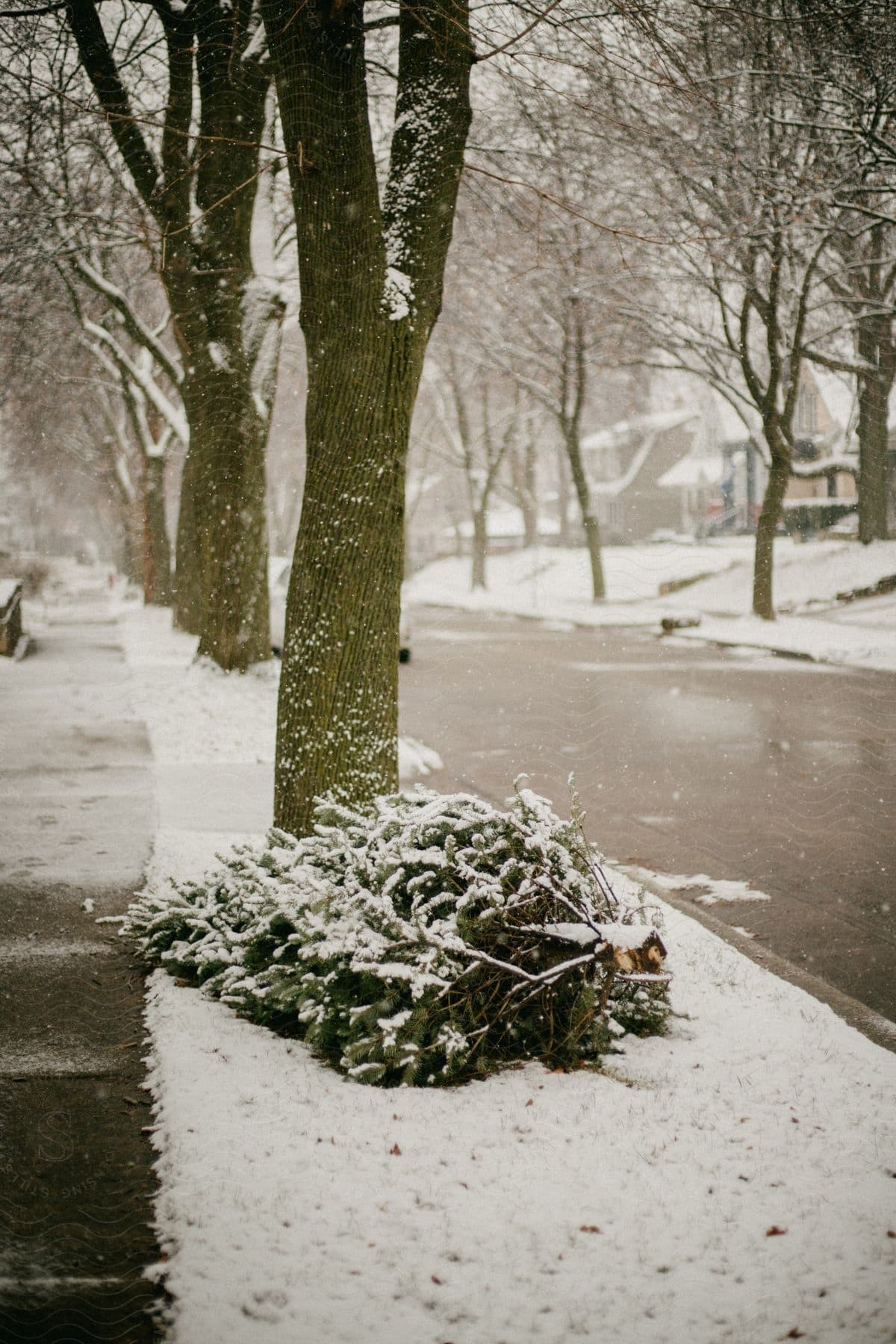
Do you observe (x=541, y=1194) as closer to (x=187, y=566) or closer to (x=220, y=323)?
(x=220, y=323)

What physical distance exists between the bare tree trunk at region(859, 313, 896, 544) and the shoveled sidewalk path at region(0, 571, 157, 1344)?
2199 centimetres

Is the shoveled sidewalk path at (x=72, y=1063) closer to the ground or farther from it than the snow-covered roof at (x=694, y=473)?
closer to the ground

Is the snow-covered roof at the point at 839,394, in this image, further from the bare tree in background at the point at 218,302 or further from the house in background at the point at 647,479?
the bare tree in background at the point at 218,302

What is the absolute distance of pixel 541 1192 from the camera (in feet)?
11.4

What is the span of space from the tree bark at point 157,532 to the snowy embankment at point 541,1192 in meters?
27.7

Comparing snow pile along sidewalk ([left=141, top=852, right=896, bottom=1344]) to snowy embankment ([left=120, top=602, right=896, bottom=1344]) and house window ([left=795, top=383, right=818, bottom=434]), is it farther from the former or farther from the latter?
house window ([left=795, top=383, right=818, bottom=434])

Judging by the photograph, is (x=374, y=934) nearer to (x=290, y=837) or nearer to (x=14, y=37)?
(x=290, y=837)

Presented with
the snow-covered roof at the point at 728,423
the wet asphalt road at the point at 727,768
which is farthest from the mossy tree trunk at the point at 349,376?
the snow-covered roof at the point at 728,423

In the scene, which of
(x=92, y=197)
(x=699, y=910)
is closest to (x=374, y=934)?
(x=699, y=910)

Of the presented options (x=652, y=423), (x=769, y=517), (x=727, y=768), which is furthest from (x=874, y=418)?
(x=652, y=423)

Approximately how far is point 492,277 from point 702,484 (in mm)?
32760

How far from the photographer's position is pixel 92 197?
16.3 metres

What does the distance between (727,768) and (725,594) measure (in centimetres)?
2354

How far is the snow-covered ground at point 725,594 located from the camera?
2291cm
